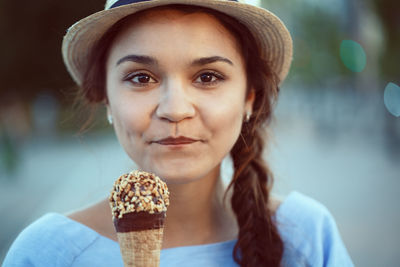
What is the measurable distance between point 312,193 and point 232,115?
280 inches

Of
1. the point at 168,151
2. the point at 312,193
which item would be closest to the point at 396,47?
the point at 312,193

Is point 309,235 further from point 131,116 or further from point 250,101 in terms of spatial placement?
point 131,116

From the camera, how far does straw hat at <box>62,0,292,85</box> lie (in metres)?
2.06

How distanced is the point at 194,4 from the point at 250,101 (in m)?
0.69

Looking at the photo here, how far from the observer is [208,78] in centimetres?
212

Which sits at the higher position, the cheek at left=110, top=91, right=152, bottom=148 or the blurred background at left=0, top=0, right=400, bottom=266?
the cheek at left=110, top=91, right=152, bottom=148

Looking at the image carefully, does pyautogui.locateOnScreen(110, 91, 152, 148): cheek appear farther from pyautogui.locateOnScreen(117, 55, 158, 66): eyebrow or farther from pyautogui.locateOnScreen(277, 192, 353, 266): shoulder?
pyautogui.locateOnScreen(277, 192, 353, 266): shoulder

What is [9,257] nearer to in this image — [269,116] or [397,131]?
[269,116]

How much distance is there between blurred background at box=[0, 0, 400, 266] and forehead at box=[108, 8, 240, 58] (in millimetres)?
875

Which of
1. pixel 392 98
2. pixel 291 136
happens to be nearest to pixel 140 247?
pixel 392 98

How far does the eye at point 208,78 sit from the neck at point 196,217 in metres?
0.62

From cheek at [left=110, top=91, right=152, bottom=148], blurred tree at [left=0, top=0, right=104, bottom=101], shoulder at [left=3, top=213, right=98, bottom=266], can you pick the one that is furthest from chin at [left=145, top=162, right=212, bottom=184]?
blurred tree at [left=0, top=0, right=104, bottom=101]

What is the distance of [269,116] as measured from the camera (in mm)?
2836

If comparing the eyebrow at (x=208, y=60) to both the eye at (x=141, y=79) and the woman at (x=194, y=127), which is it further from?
the eye at (x=141, y=79)
